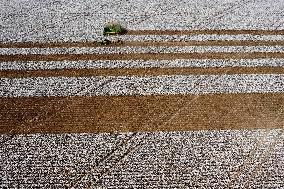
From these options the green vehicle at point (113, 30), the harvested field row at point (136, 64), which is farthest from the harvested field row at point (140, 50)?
the green vehicle at point (113, 30)

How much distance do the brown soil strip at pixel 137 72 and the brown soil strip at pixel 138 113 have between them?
2.13 metres

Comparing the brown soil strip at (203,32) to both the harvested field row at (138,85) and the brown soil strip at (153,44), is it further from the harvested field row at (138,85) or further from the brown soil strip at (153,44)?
the harvested field row at (138,85)

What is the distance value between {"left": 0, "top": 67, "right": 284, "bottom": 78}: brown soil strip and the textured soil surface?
0.18 feet

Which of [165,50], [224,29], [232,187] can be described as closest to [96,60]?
[165,50]

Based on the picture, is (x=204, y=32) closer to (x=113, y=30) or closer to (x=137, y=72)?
(x=113, y=30)

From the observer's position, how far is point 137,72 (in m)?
21.4

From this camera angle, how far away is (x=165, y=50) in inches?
929

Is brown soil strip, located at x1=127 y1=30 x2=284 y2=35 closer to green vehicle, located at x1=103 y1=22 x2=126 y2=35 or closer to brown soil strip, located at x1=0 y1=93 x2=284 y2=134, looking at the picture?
green vehicle, located at x1=103 y1=22 x2=126 y2=35

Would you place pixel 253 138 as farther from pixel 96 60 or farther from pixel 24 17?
pixel 24 17

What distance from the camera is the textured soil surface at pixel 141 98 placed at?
15.3 metres

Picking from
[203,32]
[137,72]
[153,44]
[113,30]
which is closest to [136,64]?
[137,72]

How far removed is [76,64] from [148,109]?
549 centimetres

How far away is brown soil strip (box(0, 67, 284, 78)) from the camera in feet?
68.6

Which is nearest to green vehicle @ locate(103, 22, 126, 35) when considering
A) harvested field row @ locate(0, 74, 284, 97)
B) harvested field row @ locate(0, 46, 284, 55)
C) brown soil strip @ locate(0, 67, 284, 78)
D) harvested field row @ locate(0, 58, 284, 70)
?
harvested field row @ locate(0, 46, 284, 55)
